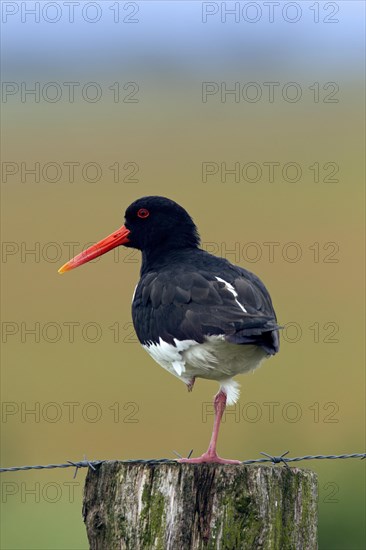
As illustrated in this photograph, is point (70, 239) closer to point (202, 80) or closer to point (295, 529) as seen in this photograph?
point (295, 529)

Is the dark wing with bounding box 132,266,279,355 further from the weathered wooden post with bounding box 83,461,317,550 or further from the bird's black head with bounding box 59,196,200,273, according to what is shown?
the weathered wooden post with bounding box 83,461,317,550

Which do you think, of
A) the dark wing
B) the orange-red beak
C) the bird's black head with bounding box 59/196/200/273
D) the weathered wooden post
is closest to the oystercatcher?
the dark wing

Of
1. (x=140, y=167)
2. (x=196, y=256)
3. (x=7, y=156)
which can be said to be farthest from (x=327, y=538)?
(x=7, y=156)

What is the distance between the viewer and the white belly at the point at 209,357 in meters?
6.97

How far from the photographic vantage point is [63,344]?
18938 millimetres

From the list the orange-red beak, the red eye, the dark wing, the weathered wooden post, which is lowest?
the weathered wooden post

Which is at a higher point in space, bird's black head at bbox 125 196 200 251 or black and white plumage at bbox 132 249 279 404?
bird's black head at bbox 125 196 200 251

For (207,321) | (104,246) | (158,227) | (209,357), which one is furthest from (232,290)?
(104,246)

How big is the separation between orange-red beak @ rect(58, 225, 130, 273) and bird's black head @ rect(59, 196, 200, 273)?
0.08 m

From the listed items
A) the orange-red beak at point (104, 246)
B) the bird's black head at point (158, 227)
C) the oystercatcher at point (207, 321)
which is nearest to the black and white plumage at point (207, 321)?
the oystercatcher at point (207, 321)

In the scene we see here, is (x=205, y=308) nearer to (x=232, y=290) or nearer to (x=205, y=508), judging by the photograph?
(x=232, y=290)

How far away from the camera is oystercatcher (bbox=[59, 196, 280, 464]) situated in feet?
22.1

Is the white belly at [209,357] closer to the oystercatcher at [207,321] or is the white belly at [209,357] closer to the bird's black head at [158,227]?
the oystercatcher at [207,321]

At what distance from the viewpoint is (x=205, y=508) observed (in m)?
5.25
